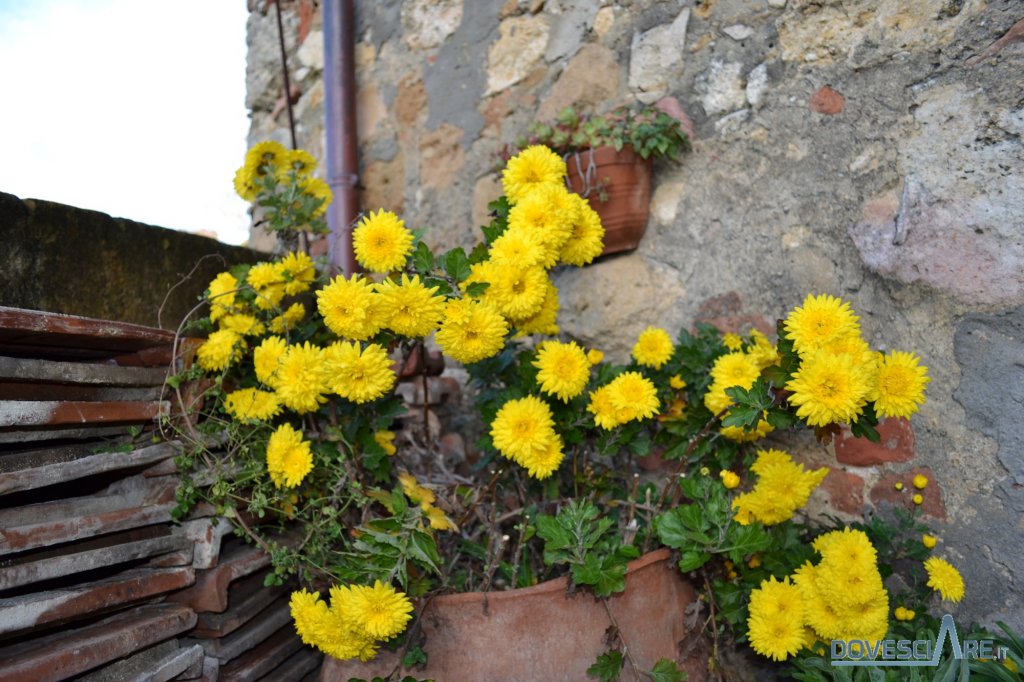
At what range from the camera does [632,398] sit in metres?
1.61

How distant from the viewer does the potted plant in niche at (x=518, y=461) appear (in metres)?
1.40

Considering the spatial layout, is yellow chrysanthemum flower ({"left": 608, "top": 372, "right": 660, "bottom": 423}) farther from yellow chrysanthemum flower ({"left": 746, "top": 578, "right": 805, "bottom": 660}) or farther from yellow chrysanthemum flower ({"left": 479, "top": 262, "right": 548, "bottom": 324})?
yellow chrysanthemum flower ({"left": 746, "top": 578, "right": 805, "bottom": 660})

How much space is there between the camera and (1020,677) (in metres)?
1.29

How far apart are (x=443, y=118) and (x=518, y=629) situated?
180 cm

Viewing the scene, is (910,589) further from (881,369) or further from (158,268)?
(158,268)

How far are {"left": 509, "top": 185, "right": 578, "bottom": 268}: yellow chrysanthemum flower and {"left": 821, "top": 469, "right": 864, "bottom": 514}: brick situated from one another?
2.72 ft

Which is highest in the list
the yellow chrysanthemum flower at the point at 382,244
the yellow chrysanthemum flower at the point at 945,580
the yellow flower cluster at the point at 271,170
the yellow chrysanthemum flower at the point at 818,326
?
the yellow flower cluster at the point at 271,170

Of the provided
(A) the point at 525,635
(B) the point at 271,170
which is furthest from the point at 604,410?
(B) the point at 271,170

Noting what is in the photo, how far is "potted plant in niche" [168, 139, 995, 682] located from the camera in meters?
1.40

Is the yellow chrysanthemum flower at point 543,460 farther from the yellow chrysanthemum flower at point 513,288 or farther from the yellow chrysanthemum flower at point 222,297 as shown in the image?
the yellow chrysanthemum flower at point 222,297

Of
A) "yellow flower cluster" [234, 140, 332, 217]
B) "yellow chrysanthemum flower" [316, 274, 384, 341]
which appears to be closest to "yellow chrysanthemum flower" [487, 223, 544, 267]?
"yellow chrysanthemum flower" [316, 274, 384, 341]

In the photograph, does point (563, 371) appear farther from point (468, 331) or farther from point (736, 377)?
point (736, 377)

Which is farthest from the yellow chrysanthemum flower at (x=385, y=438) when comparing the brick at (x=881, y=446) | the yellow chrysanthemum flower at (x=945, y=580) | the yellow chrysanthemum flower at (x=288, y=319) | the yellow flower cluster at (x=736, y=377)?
the yellow chrysanthemum flower at (x=945, y=580)

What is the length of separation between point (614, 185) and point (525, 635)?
3.76 ft
